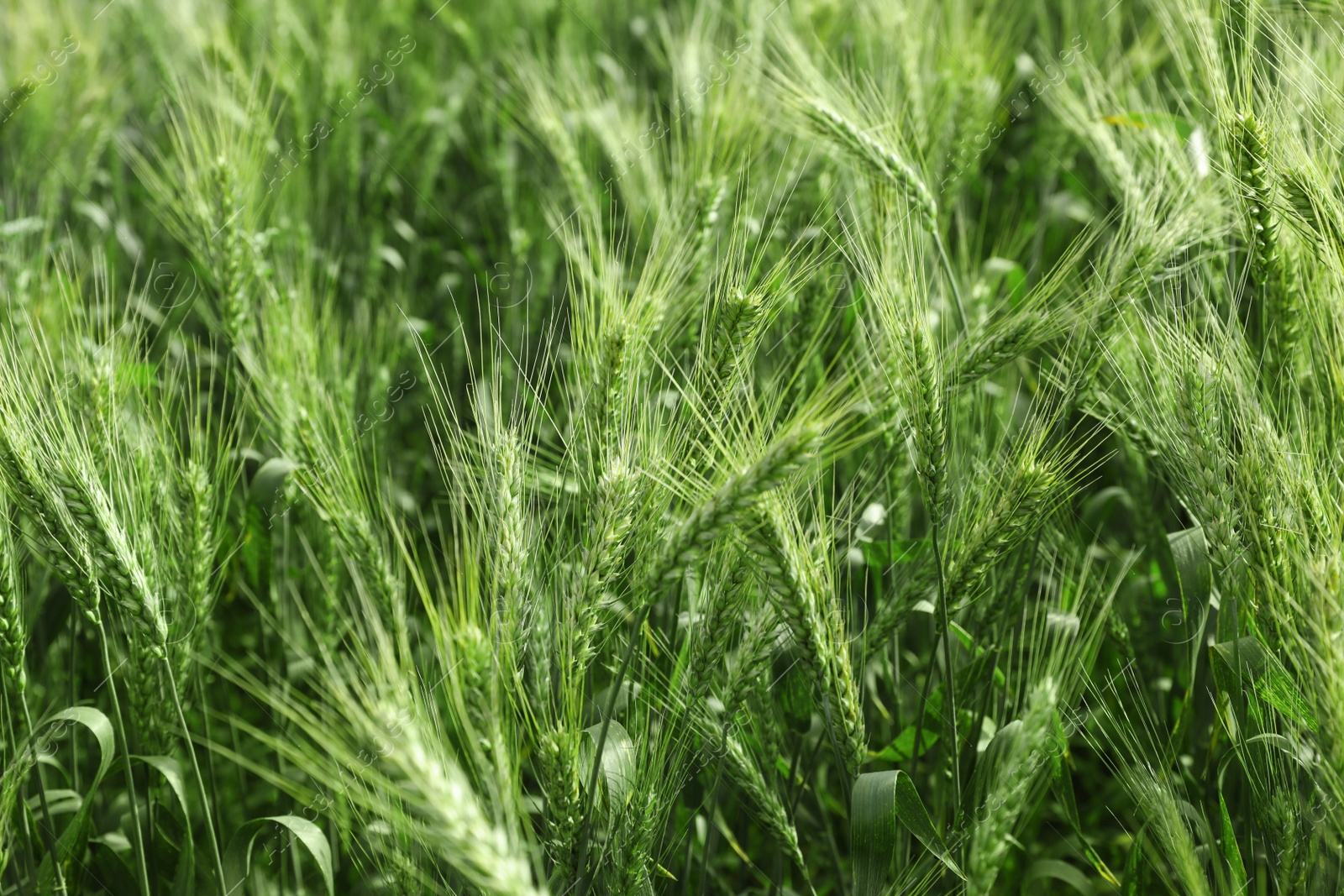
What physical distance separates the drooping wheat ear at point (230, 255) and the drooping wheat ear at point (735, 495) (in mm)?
1162

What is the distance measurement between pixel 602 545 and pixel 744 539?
0.59 ft

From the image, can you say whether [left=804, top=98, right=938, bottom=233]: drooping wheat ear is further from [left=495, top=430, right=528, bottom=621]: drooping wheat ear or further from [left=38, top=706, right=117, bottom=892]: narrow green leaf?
[left=38, top=706, right=117, bottom=892]: narrow green leaf

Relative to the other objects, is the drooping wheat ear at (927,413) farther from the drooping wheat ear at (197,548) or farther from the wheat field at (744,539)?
the drooping wheat ear at (197,548)

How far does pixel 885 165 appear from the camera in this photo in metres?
1.74

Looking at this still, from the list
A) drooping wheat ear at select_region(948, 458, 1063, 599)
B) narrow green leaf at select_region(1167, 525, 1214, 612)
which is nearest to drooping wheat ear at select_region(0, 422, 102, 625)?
drooping wheat ear at select_region(948, 458, 1063, 599)

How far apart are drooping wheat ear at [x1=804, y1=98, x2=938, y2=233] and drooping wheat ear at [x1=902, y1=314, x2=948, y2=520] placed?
0.52m

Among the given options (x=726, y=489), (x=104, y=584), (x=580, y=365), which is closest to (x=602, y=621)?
(x=726, y=489)

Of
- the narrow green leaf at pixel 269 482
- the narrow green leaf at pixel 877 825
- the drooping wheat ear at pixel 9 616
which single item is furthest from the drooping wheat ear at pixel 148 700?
the narrow green leaf at pixel 877 825

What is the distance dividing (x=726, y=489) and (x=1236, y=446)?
903 millimetres

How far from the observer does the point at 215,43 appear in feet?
9.36

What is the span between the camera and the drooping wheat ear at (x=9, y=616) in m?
1.36

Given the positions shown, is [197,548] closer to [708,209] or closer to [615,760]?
[615,760]

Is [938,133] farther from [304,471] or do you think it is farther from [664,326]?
[304,471]

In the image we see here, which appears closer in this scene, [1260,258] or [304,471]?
[1260,258]
